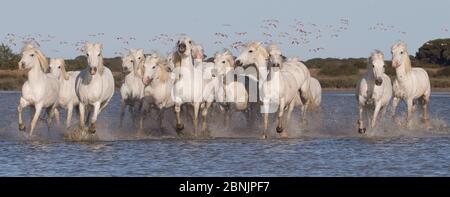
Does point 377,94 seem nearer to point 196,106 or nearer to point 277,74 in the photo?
point 277,74

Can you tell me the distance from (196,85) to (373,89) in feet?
10.5

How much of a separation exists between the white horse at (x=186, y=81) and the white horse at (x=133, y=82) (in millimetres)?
1558

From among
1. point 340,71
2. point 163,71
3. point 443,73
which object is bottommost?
point 163,71

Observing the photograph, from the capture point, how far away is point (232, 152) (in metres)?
19.2

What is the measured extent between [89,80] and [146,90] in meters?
2.35

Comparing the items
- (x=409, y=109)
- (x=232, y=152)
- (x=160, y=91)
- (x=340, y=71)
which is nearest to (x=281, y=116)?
(x=232, y=152)

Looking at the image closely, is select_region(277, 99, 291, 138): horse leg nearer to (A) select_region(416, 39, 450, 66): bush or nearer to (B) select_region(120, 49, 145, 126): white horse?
(B) select_region(120, 49, 145, 126): white horse

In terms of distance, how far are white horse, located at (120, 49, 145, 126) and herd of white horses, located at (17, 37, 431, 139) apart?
0.06 feet

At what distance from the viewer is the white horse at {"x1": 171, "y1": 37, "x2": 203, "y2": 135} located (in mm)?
21922

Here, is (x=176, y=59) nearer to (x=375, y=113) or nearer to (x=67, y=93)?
(x=67, y=93)

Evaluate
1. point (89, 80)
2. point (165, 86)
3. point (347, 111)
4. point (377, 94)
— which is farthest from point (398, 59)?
point (347, 111)

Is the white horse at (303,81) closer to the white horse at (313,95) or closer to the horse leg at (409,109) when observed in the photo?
the white horse at (313,95)

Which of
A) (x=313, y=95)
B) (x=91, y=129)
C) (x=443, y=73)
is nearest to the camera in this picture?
(x=91, y=129)

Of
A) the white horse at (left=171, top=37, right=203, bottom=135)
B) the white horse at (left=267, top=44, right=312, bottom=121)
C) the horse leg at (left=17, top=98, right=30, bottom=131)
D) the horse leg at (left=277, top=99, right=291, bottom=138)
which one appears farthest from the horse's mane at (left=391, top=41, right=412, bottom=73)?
the horse leg at (left=17, top=98, right=30, bottom=131)
